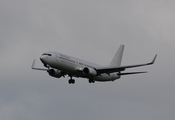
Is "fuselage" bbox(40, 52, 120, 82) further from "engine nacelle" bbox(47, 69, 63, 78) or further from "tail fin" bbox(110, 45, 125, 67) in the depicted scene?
"tail fin" bbox(110, 45, 125, 67)

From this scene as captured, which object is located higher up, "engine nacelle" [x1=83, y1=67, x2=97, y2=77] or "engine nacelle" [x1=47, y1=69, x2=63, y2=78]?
"engine nacelle" [x1=83, y1=67, x2=97, y2=77]

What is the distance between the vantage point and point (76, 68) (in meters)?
78.6

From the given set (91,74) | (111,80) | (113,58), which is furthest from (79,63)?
(113,58)

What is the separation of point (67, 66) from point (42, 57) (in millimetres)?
3982

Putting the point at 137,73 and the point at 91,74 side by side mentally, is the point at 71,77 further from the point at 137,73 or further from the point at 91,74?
the point at 137,73

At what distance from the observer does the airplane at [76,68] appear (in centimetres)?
7662

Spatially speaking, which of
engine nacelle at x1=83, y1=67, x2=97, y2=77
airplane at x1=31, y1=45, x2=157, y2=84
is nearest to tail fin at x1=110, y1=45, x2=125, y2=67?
airplane at x1=31, y1=45, x2=157, y2=84

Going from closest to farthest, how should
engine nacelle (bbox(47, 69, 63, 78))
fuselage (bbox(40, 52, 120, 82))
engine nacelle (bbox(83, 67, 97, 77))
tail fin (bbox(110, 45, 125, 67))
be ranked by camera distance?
fuselage (bbox(40, 52, 120, 82))
engine nacelle (bbox(83, 67, 97, 77))
engine nacelle (bbox(47, 69, 63, 78))
tail fin (bbox(110, 45, 125, 67))

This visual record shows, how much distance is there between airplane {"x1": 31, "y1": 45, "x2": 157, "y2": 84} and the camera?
251 feet

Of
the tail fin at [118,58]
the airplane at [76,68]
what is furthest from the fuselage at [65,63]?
the tail fin at [118,58]

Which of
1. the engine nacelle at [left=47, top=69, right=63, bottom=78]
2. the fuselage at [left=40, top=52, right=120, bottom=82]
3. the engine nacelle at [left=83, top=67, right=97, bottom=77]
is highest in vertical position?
the fuselage at [left=40, top=52, right=120, bottom=82]

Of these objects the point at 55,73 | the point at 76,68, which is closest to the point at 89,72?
the point at 76,68

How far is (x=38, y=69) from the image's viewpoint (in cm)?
8969

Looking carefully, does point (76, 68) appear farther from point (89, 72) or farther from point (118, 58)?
point (118, 58)
